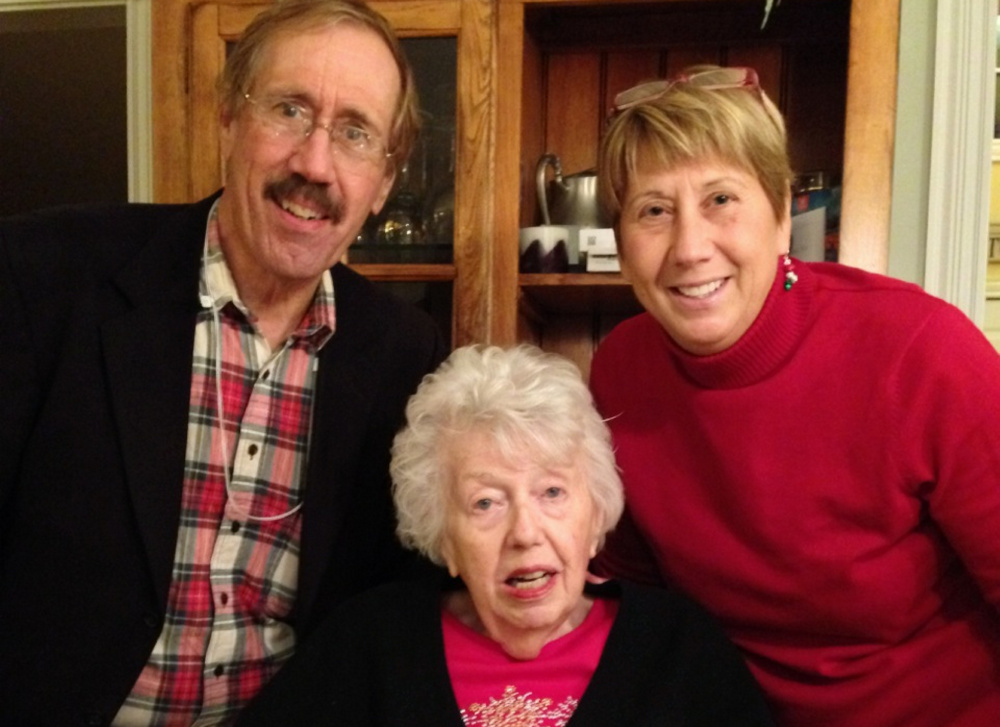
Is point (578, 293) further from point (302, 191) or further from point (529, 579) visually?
point (529, 579)

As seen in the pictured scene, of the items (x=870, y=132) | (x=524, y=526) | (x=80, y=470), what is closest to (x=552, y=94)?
(x=870, y=132)

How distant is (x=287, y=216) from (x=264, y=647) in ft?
2.22

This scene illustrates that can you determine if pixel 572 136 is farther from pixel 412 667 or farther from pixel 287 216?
pixel 412 667

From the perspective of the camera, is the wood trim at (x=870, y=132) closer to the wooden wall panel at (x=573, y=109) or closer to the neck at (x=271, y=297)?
the wooden wall panel at (x=573, y=109)

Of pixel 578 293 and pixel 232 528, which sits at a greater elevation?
pixel 578 293

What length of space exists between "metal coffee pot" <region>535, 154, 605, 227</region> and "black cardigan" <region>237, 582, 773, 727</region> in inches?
38.6

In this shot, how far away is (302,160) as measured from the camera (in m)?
1.42

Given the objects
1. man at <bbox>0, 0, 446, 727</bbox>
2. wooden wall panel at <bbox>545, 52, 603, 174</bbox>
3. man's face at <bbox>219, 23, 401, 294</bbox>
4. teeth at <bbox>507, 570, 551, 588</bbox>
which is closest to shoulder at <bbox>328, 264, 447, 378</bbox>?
man at <bbox>0, 0, 446, 727</bbox>

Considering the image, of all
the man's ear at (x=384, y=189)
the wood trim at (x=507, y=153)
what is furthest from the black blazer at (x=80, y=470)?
the wood trim at (x=507, y=153)

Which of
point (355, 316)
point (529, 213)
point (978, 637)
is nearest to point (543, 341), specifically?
point (529, 213)

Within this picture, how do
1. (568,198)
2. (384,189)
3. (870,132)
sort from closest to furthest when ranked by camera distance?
(384,189)
(870,132)
(568,198)

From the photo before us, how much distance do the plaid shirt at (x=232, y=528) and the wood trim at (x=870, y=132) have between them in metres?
1.10

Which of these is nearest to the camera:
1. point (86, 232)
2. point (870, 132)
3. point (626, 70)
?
point (86, 232)

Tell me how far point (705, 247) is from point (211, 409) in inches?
30.7
